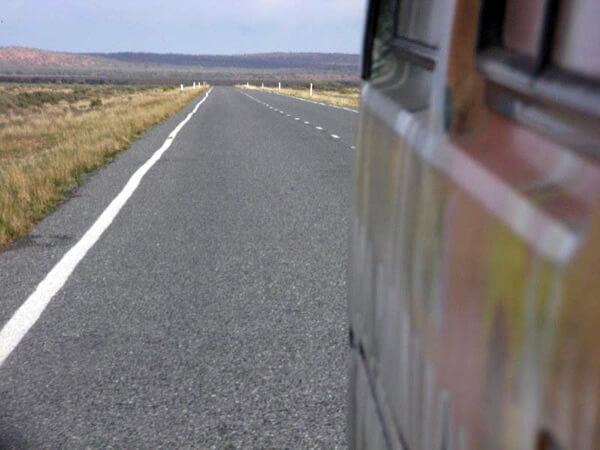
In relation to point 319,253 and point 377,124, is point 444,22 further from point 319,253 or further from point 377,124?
point 319,253

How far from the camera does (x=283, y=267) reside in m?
7.08

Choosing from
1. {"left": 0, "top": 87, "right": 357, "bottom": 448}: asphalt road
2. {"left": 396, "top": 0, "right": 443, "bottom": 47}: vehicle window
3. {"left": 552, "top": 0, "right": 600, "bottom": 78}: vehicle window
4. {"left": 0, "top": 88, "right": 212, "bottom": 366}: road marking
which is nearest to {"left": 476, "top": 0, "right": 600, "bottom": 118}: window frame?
{"left": 552, "top": 0, "right": 600, "bottom": 78}: vehicle window

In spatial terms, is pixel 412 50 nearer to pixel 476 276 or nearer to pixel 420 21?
pixel 420 21

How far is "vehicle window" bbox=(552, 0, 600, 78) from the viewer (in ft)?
3.29

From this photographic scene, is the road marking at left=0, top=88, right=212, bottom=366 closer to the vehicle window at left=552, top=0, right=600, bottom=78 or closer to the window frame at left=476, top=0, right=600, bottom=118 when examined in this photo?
the window frame at left=476, top=0, right=600, bottom=118

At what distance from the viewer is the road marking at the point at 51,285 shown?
208 inches

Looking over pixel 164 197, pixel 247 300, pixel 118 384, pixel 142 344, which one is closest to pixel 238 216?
pixel 164 197

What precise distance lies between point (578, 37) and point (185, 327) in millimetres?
4544

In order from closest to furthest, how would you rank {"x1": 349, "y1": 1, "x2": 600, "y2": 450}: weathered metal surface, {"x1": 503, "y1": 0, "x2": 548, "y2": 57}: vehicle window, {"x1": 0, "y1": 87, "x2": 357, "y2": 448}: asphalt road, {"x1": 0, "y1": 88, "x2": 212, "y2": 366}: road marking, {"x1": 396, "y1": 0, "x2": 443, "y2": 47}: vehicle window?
{"x1": 349, "y1": 1, "x2": 600, "y2": 450}: weathered metal surface → {"x1": 503, "y1": 0, "x2": 548, "y2": 57}: vehicle window → {"x1": 396, "y1": 0, "x2": 443, "y2": 47}: vehicle window → {"x1": 0, "y1": 87, "x2": 357, "y2": 448}: asphalt road → {"x1": 0, "y1": 88, "x2": 212, "y2": 366}: road marking

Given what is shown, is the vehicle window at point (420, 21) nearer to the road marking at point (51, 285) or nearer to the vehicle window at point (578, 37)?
the vehicle window at point (578, 37)

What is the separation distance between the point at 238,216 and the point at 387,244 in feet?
25.2

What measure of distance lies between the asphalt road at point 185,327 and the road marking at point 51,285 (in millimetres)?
62

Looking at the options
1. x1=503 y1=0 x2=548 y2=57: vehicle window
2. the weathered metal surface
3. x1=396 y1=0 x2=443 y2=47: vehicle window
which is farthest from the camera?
x1=396 y1=0 x2=443 y2=47: vehicle window

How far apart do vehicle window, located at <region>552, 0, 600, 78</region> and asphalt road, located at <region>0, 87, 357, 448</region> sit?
9.70ft
